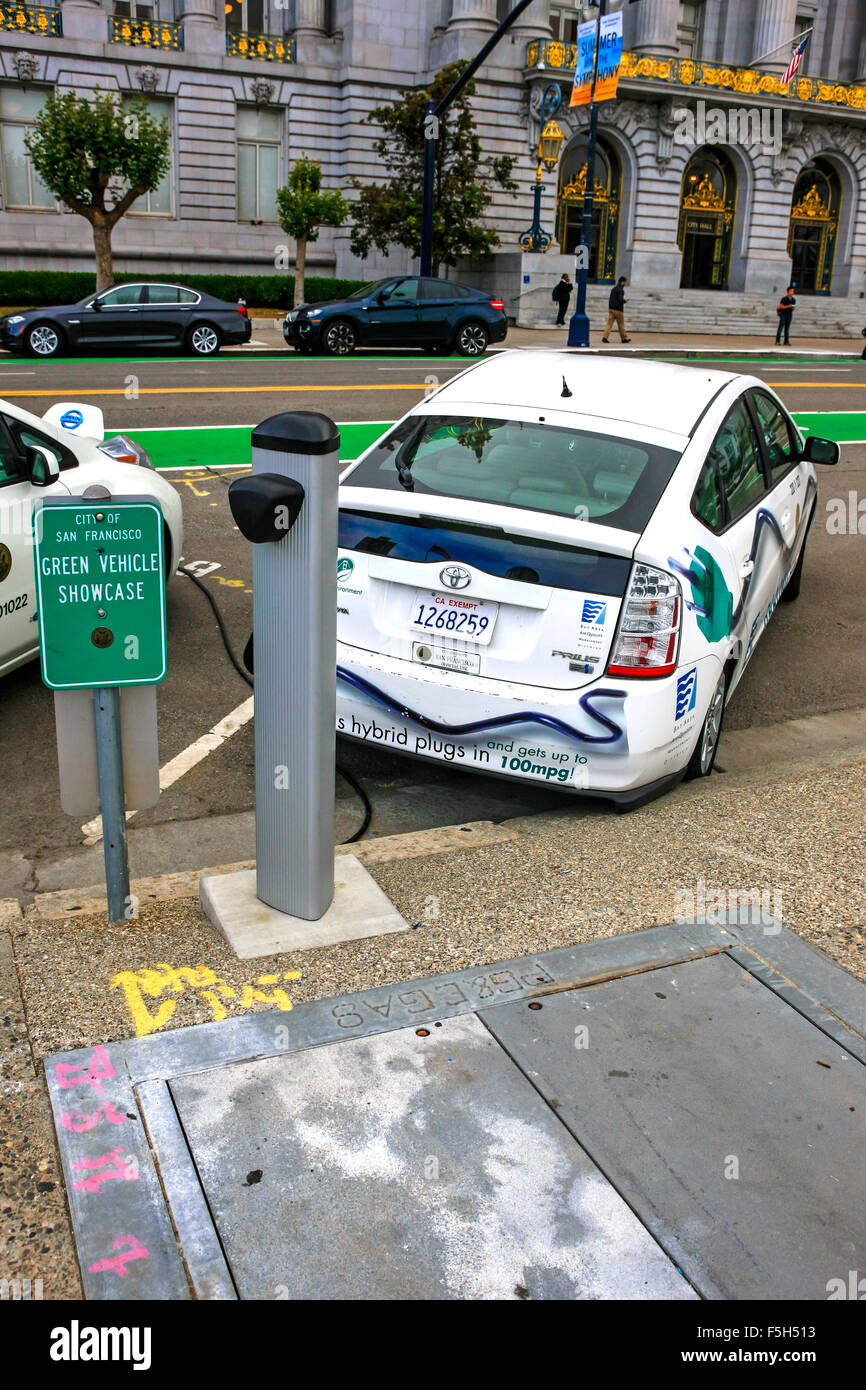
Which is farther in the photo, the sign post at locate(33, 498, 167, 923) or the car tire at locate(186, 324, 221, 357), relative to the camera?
the car tire at locate(186, 324, 221, 357)

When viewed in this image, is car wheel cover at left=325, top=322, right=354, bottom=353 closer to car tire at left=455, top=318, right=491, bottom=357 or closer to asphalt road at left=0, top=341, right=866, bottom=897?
car tire at left=455, top=318, right=491, bottom=357

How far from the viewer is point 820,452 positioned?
22.5 feet

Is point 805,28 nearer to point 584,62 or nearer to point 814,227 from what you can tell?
point 814,227

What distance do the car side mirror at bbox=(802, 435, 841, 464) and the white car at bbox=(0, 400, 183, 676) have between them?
3684 millimetres

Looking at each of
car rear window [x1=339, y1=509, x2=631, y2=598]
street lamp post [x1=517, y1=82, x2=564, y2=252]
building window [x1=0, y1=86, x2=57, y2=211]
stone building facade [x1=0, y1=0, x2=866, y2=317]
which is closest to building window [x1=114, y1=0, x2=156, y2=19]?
stone building facade [x1=0, y1=0, x2=866, y2=317]

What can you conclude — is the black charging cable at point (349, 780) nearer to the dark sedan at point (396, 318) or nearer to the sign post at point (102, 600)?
the sign post at point (102, 600)

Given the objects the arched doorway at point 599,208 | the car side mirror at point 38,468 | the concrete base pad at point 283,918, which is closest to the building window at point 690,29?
the arched doorway at point 599,208

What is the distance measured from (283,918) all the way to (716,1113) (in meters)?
1.47

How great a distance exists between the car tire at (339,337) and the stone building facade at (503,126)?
47.9 feet

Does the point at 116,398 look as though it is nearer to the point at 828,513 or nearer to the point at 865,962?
the point at 828,513

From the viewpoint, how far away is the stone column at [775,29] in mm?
45594

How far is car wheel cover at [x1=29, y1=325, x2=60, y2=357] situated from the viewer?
73.4ft

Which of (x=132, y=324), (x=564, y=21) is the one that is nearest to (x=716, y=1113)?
(x=132, y=324)

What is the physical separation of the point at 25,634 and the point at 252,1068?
3.32m
